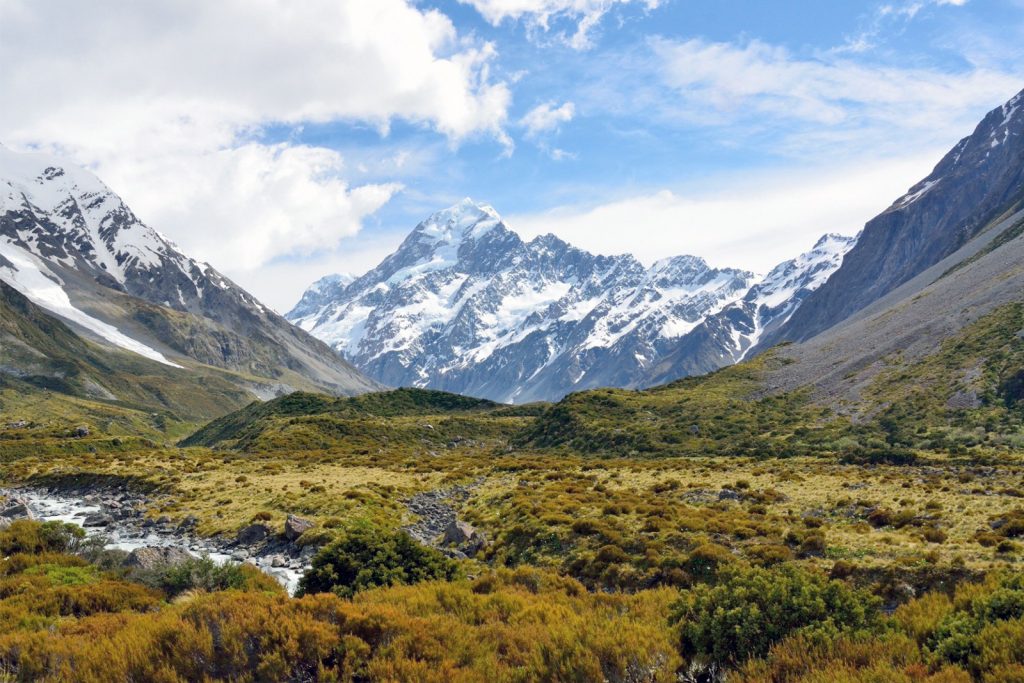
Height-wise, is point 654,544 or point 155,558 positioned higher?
point 155,558

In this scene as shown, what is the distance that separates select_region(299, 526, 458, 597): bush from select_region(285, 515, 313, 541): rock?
10.6m

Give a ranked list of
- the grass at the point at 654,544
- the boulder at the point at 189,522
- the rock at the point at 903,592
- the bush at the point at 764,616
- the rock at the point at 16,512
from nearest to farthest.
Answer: the grass at the point at 654,544, the bush at the point at 764,616, the rock at the point at 903,592, the rock at the point at 16,512, the boulder at the point at 189,522

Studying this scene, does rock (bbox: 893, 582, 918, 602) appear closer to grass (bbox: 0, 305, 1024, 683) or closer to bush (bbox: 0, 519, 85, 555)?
grass (bbox: 0, 305, 1024, 683)

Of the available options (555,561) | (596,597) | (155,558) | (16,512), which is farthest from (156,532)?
(596,597)

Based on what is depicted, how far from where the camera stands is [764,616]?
1330cm

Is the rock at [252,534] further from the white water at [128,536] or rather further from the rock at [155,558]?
the rock at [155,558]

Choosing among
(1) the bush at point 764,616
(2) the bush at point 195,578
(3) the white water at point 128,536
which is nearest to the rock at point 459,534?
(3) the white water at point 128,536

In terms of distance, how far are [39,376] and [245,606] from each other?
23116 centimetres

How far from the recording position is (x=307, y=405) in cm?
14062

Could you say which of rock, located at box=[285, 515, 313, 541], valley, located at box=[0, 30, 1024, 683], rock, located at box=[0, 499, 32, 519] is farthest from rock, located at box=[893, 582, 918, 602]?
rock, located at box=[0, 499, 32, 519]

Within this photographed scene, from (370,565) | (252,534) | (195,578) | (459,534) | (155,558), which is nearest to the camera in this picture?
(195,578)

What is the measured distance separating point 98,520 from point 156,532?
18.9 ft

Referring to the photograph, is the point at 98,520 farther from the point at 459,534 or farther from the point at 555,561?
the point at 555,561

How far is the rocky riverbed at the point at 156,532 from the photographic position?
2842cm
